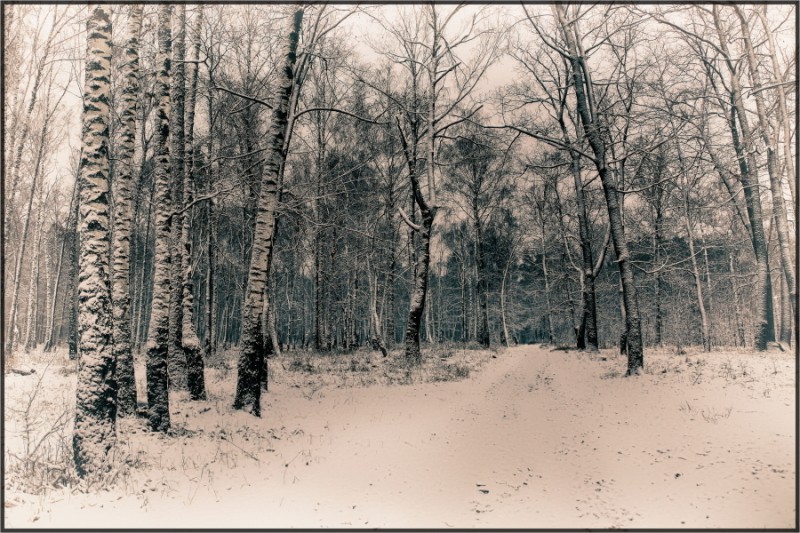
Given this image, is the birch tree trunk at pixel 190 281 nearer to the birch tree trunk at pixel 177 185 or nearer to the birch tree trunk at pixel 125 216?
the birch tree trunk at pixel 177 185

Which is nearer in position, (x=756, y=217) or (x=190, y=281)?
(x=190, y=281)

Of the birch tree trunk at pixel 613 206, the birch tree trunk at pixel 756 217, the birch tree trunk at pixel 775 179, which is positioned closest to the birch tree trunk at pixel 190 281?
the birch tree trunk at pixel 613 206

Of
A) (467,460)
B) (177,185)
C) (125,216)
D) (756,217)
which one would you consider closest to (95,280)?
(125,216)

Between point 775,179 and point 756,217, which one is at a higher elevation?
point 775,179

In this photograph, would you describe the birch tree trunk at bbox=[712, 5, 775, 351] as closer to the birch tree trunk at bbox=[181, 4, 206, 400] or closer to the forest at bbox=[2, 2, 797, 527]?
the forest at bbox=[2, 2, 797, 527]

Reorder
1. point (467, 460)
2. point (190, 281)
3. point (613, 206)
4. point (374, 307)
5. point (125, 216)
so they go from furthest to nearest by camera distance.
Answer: point (374, 307) → point (613, 206) → point (190, 281) → point (125, 216) → point (467, 460)

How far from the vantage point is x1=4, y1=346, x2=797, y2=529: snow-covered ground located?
4242mm

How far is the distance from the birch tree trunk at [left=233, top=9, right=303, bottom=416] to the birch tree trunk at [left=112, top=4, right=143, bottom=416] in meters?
1.88

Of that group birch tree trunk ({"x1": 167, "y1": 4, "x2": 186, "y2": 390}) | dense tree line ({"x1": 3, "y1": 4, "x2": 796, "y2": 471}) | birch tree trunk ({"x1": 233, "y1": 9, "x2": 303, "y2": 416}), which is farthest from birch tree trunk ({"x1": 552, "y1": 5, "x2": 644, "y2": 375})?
birch tree trunk ({"x1": 167, "y1": 4, "x2": 186, "y2": 390})

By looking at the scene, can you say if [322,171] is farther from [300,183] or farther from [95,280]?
[95,280]

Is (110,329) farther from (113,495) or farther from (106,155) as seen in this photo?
(106,155)

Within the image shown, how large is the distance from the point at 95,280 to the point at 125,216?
1502mm

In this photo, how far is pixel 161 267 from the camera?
7.52 meters

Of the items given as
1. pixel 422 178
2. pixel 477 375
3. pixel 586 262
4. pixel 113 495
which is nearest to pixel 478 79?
pixel 422 178
